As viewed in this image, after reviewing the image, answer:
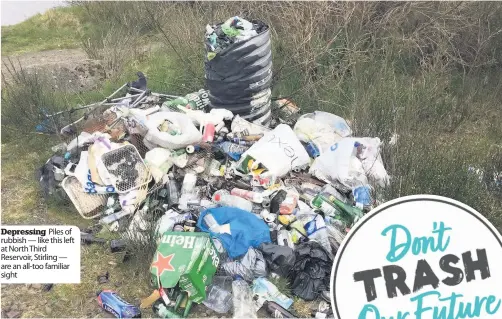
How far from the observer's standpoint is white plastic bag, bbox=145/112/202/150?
437 cm

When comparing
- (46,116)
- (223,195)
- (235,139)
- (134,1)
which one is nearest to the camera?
(223,195)

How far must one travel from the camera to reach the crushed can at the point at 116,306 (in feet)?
10.4

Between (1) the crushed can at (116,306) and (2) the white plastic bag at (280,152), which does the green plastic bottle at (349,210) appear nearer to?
(2) the white plastic bag at (280,152)

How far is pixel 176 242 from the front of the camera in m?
3.43

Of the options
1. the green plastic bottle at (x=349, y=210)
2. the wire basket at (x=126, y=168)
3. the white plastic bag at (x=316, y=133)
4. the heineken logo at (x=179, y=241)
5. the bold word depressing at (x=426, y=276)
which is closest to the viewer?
the bold word depressing at (x=426, y=276)

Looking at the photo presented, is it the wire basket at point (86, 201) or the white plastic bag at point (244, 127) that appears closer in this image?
the wire basket at point (86, 201)

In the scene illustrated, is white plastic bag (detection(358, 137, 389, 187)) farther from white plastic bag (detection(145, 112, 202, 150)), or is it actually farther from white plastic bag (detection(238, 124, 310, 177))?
white plastic bag (detection(145, 112, 202, 150))

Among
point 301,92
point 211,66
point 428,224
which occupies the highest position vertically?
point 428,224

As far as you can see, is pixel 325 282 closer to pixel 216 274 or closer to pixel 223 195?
pixel 216 274

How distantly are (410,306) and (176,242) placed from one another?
5.58ft

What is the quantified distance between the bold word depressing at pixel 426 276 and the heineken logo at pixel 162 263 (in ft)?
4.75

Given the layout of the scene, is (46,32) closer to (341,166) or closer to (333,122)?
(333,122)

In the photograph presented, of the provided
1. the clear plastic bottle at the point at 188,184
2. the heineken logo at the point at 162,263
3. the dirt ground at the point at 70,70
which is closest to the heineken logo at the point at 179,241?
the heineken logo at the point at 162,263

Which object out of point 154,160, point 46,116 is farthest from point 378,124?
point 46,116
